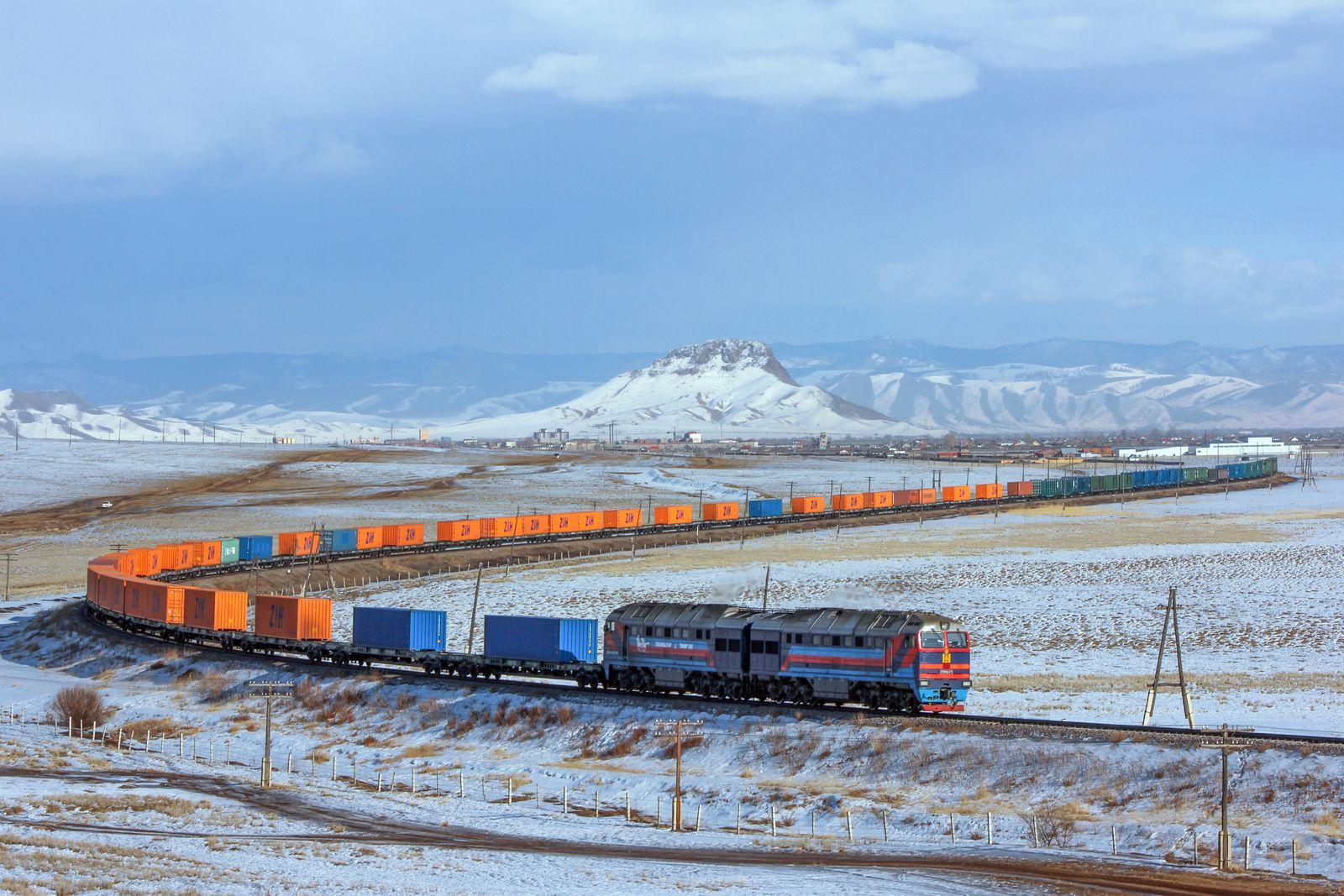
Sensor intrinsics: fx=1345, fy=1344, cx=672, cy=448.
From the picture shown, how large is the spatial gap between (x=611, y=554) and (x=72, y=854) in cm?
8508

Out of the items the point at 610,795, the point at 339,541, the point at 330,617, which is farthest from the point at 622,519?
the point at 610,795

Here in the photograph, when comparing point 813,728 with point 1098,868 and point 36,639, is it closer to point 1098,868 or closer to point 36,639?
point 1098,868

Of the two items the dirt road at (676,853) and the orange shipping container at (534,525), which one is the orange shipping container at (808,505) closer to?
the orange shipping container at (534,525)

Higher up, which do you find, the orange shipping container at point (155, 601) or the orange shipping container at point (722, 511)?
the orange shipping container at point (722, 511)

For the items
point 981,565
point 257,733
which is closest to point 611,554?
point 981,565

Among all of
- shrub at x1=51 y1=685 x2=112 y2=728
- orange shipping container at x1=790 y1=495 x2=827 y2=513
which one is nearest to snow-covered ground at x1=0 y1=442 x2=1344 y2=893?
shrub at x1=51 y1=685 x2=112 y2=728

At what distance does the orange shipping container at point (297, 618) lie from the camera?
66.2m

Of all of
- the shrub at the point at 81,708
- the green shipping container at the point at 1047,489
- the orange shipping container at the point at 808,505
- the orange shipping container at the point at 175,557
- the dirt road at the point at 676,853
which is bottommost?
the shrub at the point at 81,708

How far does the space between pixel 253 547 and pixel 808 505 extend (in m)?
66.4

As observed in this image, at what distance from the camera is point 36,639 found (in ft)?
256

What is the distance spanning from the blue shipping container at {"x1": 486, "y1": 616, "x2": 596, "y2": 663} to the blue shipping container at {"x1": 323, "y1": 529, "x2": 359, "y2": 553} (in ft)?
172

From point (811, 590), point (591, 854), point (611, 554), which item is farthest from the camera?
point (611, 554)

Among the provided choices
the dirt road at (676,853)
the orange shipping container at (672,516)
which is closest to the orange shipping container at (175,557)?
the orange shipping container at (672,516)

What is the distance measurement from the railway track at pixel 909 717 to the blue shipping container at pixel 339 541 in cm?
4490
